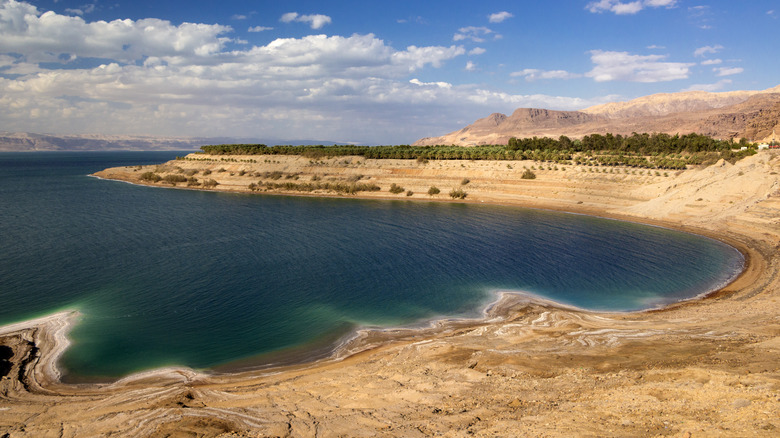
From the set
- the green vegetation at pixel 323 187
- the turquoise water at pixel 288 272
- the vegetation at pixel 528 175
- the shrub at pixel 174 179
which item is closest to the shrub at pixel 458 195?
the vegetation at pixel 528 175

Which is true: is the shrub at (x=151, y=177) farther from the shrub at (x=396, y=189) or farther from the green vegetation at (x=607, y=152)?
the shrub at (x=396, y=189)

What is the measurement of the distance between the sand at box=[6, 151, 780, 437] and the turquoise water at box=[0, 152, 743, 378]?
2.10 m

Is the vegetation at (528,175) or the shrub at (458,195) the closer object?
the shrub at (458,195)

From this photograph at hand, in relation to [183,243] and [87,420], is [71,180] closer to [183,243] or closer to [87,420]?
[183,243]

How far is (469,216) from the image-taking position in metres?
55.9

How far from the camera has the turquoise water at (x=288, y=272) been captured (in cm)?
2145

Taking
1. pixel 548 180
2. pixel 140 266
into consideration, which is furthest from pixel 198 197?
pixel 548 180

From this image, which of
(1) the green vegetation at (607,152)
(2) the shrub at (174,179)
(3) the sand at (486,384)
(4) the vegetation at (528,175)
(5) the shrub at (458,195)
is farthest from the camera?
(2) the shrub at (174,179)

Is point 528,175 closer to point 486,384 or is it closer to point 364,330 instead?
point 364,330

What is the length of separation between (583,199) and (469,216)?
63.8ft

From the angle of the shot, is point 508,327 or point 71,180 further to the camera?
point 71,180

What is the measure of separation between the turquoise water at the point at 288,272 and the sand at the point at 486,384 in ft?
6.87

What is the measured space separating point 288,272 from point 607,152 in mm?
72963

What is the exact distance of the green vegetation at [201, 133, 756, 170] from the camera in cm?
6500
